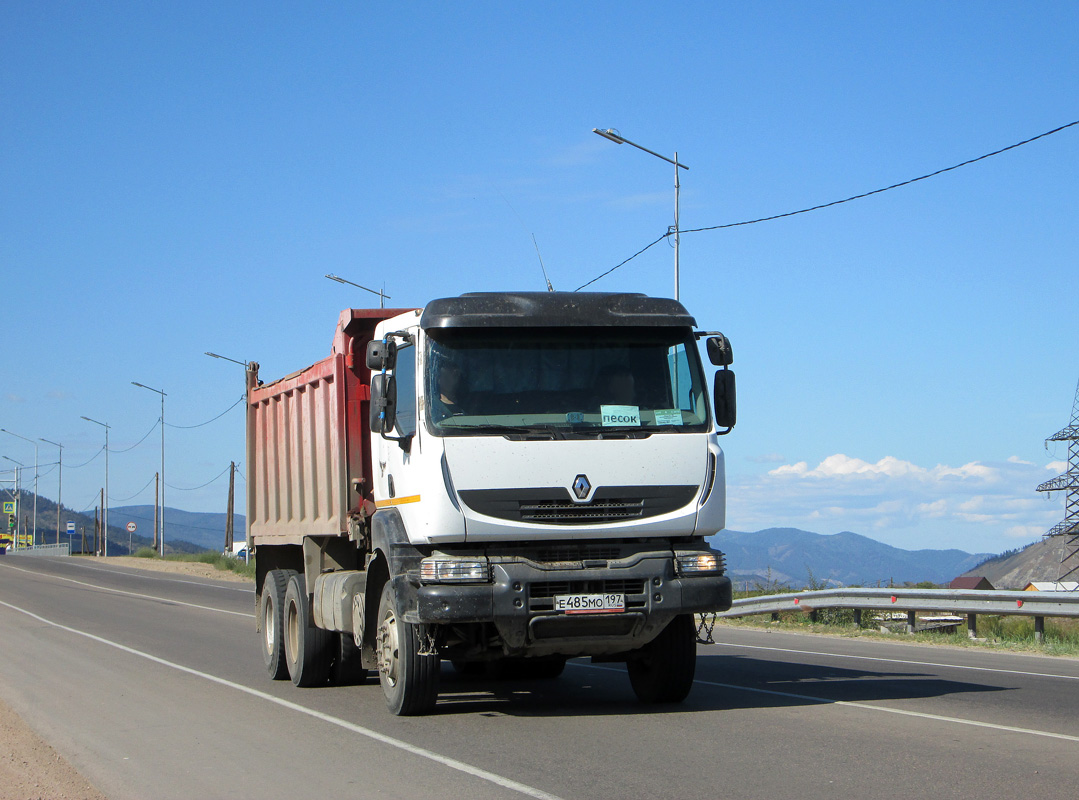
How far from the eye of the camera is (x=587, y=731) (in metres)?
8.70

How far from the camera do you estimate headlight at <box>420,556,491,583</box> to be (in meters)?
8.70

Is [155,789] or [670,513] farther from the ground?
[670,513]

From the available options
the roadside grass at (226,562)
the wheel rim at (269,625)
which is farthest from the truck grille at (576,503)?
the roadside grass at (226,562)

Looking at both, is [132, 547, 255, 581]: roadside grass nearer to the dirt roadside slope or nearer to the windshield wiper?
the dirt roadside slope

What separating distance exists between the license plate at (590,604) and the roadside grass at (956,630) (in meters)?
8.95

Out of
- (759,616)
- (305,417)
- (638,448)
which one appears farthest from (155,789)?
(759,616)

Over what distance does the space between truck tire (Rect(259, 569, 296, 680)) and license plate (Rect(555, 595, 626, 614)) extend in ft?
15.9

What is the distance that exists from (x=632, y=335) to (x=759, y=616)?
596 inches

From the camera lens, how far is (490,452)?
8727 millimetres

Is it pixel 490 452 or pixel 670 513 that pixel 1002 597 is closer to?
pixel 670 513

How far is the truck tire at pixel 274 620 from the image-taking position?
12.7 meters

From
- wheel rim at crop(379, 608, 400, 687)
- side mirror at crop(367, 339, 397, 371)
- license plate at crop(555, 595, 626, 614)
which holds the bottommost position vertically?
wheel rim at crop(379, 608, 400, 687)

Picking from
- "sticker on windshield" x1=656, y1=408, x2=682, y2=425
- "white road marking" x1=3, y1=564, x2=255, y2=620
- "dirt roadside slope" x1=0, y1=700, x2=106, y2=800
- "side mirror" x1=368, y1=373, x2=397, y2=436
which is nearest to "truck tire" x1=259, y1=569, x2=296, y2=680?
"dirt roadside slope" x1=0, y1=700, x2=106, y2=800

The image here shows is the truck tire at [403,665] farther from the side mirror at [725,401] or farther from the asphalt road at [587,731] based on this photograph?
the side mirror at [725,401]
